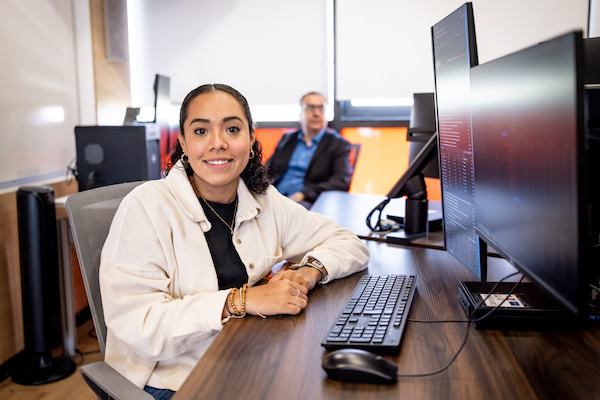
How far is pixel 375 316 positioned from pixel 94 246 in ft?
2.22

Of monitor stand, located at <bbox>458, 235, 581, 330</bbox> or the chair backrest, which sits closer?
monitor stand, located at <bbox>458, 235, 581, 330</bbox>

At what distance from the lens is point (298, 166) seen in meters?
4.20

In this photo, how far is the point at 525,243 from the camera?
0.89 meters

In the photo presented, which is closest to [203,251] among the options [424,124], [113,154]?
[424,124]

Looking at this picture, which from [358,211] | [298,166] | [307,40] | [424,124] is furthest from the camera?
[307,40]

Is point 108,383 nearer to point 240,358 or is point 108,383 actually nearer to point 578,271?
point 240,358

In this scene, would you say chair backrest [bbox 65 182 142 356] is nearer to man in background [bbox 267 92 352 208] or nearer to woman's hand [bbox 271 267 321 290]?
woman's hand [bbox 271 267 321 290]

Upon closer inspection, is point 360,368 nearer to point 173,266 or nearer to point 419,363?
point 419,363

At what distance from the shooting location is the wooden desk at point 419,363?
0.85 m

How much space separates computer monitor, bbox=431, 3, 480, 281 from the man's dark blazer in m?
2.43

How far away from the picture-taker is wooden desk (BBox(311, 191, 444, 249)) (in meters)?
1.93

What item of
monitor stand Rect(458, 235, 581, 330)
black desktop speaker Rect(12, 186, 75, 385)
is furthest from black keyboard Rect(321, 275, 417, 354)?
black desktop speaker Rect(12, 186, 75, 385)

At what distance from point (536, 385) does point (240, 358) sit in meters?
0.49

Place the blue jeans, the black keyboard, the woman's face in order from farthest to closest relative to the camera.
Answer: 1. the woman's face
2. the blue jeans
3. the black keyboard
